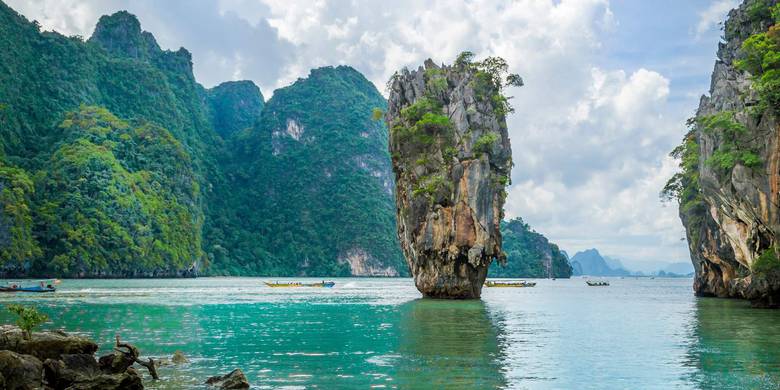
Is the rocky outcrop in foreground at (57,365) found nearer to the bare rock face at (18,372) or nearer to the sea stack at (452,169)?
the bare rock face at (18,372)

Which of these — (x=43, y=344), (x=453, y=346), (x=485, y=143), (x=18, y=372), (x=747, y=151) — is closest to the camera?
(x=18, y=372)

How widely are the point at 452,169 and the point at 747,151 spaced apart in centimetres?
1852

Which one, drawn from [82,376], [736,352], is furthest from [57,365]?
[736,352]

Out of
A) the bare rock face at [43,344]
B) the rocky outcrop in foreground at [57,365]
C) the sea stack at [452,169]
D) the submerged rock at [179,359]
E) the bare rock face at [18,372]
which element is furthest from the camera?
the sea stack at [452,169]

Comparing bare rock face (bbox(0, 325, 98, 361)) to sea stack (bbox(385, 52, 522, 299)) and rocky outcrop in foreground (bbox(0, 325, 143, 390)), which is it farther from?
sea stack (bbox(385, 52, 522, 299))

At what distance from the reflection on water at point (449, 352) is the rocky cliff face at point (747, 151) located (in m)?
14.0

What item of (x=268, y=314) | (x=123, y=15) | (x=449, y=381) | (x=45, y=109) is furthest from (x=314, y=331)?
(x=123, y=15)

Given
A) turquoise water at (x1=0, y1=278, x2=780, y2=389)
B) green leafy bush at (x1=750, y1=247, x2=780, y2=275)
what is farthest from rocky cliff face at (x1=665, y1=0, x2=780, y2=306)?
turquoise water at (x1=0, y1=278, x2=780, y2=389)

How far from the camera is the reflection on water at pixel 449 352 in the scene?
49.6ft

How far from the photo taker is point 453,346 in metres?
20.9

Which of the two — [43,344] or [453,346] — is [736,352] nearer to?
[453,346]

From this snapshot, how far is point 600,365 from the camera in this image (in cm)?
1764

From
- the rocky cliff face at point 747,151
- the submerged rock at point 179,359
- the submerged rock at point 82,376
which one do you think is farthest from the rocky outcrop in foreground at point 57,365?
the rocky cliff face at point 747,151

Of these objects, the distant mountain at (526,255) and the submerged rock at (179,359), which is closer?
the submerged rock at (179,359)
